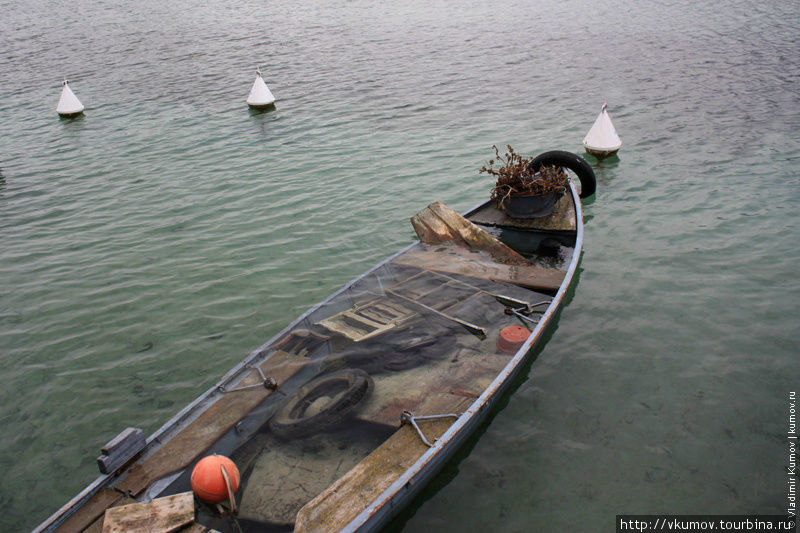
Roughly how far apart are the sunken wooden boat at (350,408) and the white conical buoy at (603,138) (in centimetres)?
688

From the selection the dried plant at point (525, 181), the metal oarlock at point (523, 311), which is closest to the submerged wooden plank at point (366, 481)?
the metal oarlock at point (523, 311)

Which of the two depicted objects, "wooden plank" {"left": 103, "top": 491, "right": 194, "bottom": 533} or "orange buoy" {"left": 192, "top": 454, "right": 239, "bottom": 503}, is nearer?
"wooden plank" {"left": 103, "top": 491, "right": 194, "bottom": 533}

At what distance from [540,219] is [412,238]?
298 cm

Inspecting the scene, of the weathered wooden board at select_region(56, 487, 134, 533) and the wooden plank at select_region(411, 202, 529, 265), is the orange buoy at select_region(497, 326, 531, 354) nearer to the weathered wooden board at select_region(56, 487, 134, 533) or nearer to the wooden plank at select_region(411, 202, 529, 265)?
the wooden plank at select_region(411, 202, 529, 265)

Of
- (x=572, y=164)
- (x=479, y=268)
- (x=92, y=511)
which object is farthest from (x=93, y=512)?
(x=572, y=164)

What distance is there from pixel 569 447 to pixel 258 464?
4057 millimetres

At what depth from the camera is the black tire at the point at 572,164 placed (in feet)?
41.0

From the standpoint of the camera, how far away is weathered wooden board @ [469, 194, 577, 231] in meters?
10.8

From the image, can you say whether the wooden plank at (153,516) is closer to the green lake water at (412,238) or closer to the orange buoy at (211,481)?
the orange buoy at (211,481)

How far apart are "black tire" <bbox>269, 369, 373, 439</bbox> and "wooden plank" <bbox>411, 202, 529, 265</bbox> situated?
4130 mm

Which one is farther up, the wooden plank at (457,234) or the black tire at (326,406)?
the wooden plank at (457,234)

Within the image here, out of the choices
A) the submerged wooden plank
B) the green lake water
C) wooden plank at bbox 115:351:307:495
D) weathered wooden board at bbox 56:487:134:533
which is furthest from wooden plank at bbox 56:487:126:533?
the submerged wooden plank

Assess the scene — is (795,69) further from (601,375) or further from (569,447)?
(569,447)

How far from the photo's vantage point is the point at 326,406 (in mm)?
6598
